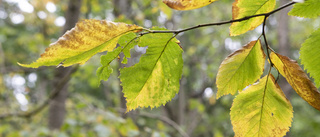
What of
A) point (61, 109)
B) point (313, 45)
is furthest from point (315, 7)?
point (61, 109)

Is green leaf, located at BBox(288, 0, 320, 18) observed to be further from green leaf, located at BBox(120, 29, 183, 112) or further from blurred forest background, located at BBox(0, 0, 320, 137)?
blurred forest background, located at BBox(0, 0, 320, 137)

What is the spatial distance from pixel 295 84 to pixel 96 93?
1105 cm

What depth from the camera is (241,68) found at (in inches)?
17.6

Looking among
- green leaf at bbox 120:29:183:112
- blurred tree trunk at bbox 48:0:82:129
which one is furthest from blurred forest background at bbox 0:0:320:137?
green leaf at bbox 120:29:183:112

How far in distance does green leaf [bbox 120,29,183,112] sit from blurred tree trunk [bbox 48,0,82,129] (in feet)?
6.59

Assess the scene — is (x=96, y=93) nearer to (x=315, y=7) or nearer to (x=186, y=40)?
(x=186, y=40)

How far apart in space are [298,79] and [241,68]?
0.30ft

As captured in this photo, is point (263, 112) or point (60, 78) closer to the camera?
point (263, 112)

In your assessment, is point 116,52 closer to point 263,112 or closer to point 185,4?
point 185,4

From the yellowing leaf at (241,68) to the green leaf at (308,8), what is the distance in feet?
0.26

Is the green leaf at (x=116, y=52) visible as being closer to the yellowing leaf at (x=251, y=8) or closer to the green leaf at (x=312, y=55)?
the yellowing leaf at (x=251, y=8)

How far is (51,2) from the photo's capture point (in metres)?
3.69

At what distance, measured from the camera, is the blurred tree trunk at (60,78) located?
2375 millimetres

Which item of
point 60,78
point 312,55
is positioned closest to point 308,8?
point 312,55
